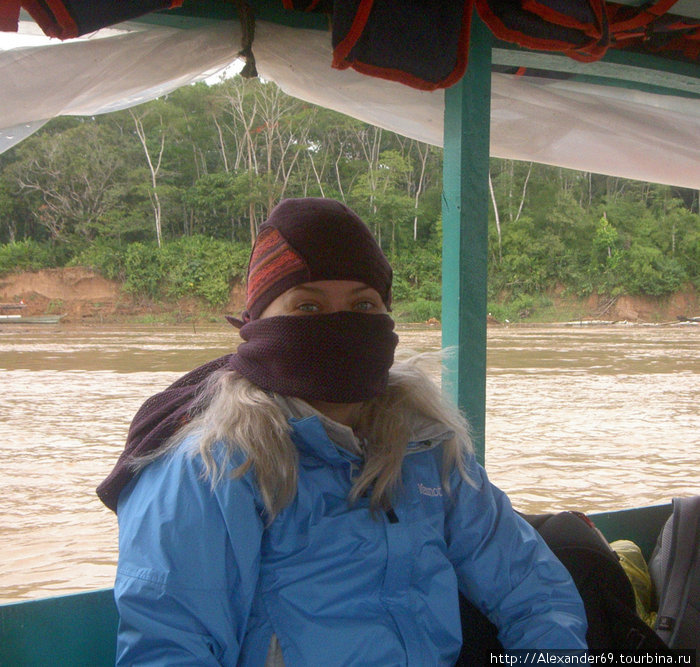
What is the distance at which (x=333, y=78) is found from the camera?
2184 millimetres

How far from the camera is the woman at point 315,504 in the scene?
1.03 m

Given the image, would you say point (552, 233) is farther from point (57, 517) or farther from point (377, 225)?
point (57, 517)

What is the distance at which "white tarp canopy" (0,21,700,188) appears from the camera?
6.01 ft

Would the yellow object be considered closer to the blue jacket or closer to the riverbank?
the blue jacket

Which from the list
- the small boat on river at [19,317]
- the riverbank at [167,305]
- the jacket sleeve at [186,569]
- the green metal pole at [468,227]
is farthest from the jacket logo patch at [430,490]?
the small boat on river at [19,317]

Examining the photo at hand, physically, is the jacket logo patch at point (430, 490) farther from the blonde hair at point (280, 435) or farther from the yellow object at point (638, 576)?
the yellow object at point (638, 576)

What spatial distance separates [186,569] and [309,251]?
1.80 feet

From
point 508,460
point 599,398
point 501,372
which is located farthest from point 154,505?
point 501,372

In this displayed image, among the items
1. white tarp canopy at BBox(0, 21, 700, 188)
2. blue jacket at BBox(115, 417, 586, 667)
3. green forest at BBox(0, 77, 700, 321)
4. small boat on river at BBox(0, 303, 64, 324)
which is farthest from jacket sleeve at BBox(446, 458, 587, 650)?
small boat on river at BBox(0, 303, 64, 324)

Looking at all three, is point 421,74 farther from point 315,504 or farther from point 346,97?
point 315,504

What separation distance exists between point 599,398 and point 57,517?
8163mm

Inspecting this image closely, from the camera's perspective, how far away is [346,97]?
2305 mm

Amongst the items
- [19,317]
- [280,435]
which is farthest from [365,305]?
[19,317]

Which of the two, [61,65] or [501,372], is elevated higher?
[61,65]
